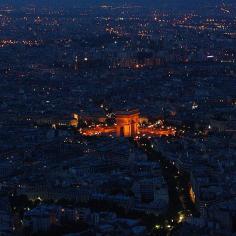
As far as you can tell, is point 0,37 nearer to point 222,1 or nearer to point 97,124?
point 97,124

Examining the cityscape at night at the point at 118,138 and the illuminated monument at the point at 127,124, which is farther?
the illuminated monument at the point at 127,124

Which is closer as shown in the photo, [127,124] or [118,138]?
[118,138]

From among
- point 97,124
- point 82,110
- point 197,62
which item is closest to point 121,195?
point 97,124

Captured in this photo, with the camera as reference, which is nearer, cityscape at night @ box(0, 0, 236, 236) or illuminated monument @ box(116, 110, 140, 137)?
cityscape at night @ box(0, 0, 236, 236)

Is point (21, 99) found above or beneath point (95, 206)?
beneath
